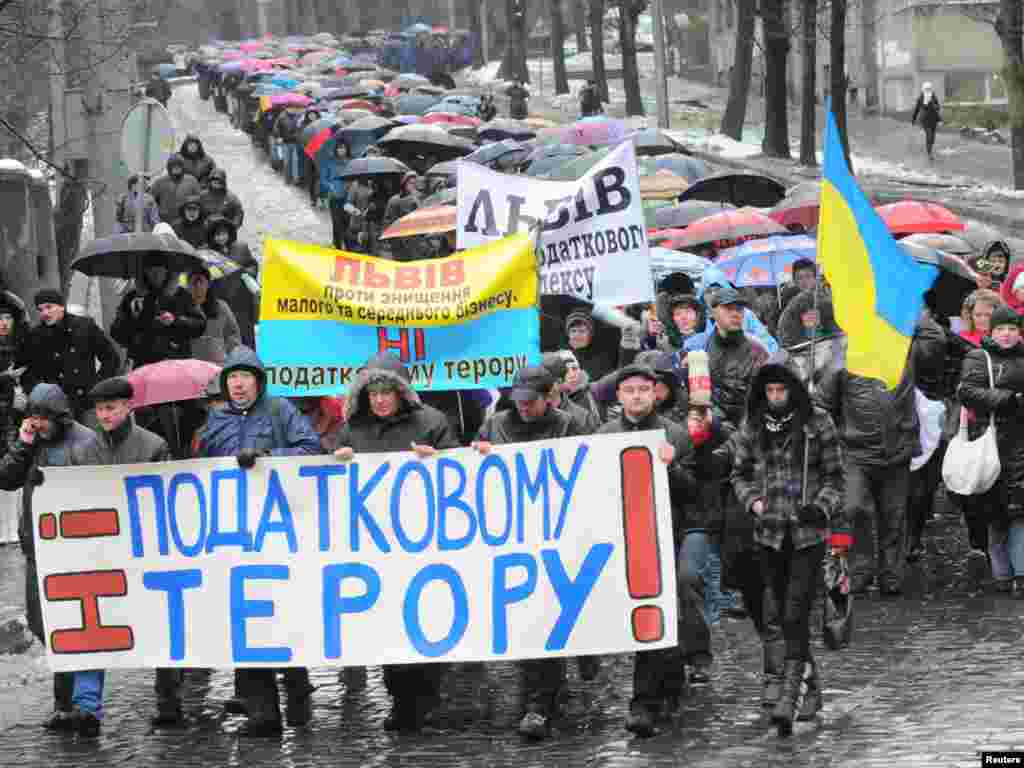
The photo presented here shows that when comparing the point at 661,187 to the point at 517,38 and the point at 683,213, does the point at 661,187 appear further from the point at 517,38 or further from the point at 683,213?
the point at 517,38

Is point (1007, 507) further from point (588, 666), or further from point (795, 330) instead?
point (588, 666)

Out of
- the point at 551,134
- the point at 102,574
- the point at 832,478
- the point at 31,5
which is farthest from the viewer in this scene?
the point at 551,134

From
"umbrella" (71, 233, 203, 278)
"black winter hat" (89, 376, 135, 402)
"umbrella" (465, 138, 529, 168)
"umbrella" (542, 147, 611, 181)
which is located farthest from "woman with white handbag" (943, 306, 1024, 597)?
A: "umbrella" (465, 138, 529, 168)

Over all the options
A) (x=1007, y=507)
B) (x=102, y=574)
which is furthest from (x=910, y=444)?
(x=102, y=574)

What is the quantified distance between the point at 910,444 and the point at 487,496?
3318 millimetres

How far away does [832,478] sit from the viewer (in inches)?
377

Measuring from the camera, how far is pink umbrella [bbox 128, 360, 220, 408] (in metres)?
12.2

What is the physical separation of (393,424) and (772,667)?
186 cm

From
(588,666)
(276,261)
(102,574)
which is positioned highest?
(276,261)

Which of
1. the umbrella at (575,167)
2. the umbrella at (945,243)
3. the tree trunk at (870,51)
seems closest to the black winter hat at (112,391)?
the umbrella at (945,243)

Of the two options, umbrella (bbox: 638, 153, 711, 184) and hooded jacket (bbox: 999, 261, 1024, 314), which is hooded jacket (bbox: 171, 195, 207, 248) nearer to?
umbrella (bbox: 638, 153, 711, 184)

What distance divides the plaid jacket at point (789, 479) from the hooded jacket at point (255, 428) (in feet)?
6.29

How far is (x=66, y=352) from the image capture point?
45.0 feet

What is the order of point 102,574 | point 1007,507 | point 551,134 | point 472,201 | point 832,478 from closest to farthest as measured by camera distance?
point 832,478
point 102,574
point 1007,507
point 472,201
point 551,134
